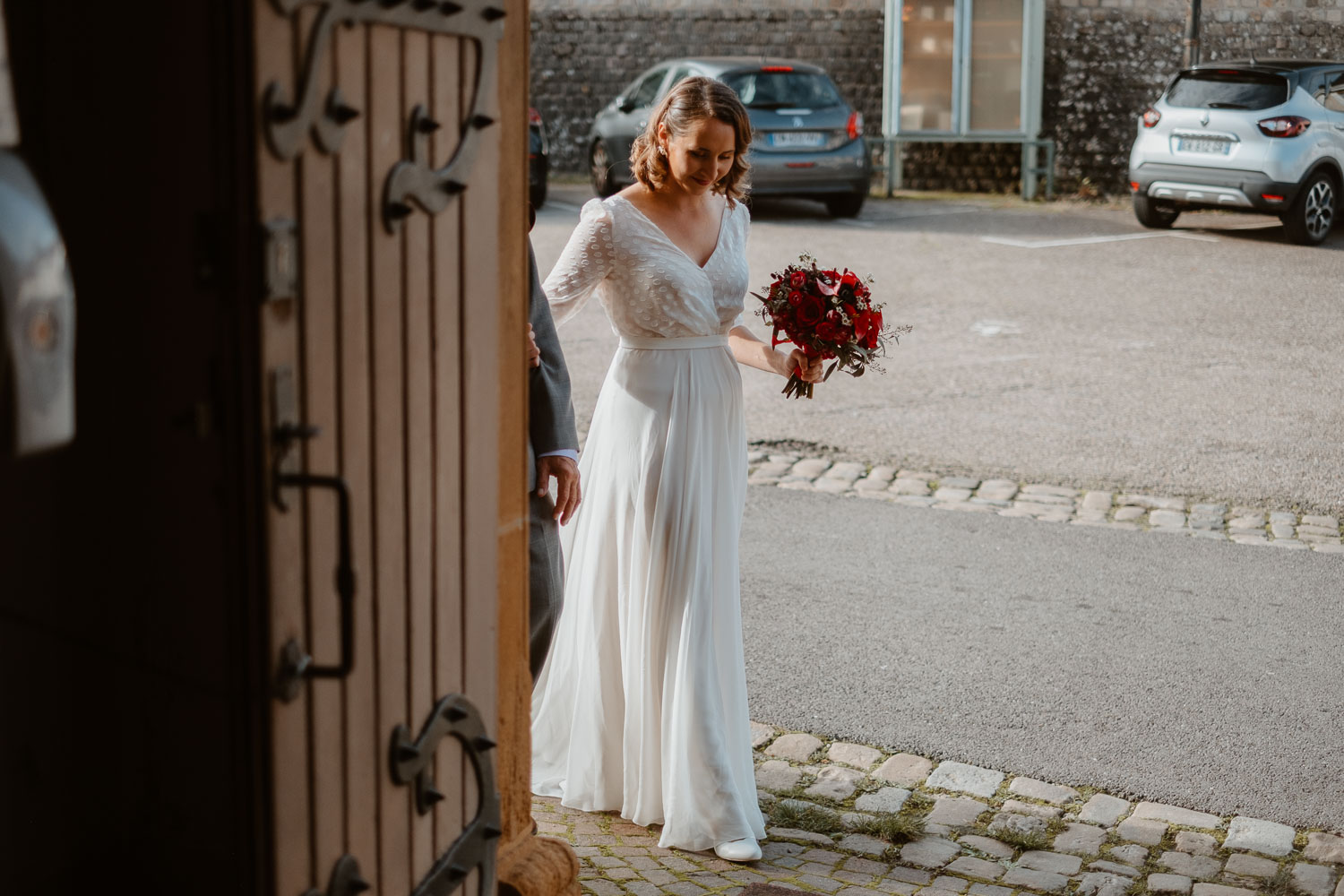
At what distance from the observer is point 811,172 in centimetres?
1628

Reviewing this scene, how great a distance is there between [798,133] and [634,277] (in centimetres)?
1245

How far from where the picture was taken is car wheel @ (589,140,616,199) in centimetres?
1814

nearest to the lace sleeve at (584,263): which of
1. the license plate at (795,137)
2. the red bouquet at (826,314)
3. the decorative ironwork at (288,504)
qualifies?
the red bouquet at (826,314)

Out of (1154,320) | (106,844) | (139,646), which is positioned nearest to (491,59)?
(139,646)

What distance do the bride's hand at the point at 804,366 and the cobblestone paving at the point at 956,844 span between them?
1.19m

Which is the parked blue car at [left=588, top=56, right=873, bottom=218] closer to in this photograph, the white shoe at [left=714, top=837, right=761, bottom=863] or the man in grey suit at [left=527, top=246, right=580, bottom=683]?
the man in grey suit at [left=527, top=246, right=580, bottom=683]

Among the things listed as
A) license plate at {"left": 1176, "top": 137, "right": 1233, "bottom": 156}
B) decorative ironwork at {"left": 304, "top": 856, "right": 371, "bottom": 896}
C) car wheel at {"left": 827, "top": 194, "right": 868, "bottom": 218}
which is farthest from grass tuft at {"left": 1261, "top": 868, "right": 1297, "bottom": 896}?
car wheel at {"left": 827, "top": 194, "right": 868, "bottom": 218}

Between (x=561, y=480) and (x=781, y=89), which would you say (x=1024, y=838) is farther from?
(x=781, y=89)

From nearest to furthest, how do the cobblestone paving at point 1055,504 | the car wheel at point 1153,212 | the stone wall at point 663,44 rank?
the cobblestone paving at point 1055,504 < the car wheel at point 1153,212 < the stone wall at point 663,44

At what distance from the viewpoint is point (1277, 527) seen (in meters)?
6.75

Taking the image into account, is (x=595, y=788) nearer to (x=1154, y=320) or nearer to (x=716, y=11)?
(x=1154, y=320)

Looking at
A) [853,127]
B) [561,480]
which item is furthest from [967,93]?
[561,480]

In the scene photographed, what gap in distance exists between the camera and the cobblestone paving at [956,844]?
12.3 ft

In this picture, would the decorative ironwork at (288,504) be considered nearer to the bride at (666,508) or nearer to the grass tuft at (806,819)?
the bride at (666,508)
